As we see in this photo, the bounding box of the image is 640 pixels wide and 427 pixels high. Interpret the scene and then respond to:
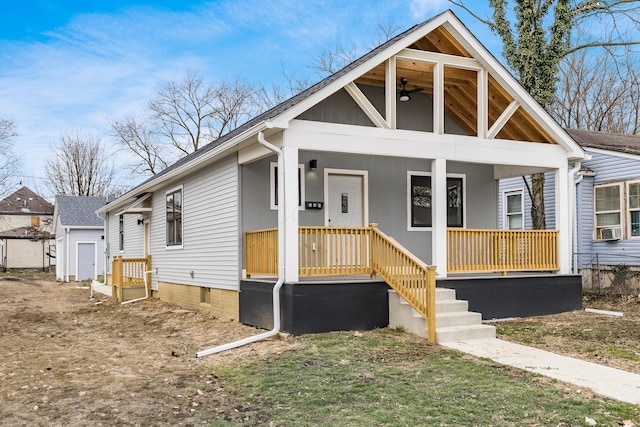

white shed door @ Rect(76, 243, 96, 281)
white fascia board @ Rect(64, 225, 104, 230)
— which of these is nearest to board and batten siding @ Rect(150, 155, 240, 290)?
white fascia board @ Rect(64, 225, 104, 230)

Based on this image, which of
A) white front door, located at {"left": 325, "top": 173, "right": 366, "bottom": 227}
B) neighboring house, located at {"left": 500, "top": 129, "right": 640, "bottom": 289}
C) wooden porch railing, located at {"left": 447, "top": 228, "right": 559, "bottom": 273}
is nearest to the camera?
wooden porch railing, located at {"left": 447, "top": 228, "right": 559, "bottom": 273}

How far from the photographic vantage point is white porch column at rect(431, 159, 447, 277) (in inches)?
426

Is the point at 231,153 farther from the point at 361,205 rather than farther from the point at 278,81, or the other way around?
the point at 278,81

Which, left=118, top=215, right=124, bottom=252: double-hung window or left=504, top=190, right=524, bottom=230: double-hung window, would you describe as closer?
left=504, top=190, right=524, bottom=230: double-hung window

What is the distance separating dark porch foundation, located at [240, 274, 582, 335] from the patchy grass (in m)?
1.05

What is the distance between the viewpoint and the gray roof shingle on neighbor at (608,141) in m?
16.7

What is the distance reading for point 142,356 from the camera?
8805 mm

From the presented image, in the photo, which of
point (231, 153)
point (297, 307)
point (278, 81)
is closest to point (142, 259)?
point (231, 153)

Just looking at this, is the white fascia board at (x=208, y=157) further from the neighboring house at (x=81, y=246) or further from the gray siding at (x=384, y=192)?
the neighboring house at (x=81, y=246)

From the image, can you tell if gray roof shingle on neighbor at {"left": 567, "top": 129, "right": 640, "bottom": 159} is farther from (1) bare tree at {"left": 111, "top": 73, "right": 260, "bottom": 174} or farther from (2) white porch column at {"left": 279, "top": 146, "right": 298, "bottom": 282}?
(1) bare tree at {"left": 111, "top": 73, "right": 260, "bottom": 174}

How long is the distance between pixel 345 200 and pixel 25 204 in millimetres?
41497

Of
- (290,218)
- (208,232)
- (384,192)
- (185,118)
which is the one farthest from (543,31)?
(185,118)

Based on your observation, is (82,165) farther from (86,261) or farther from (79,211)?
(86,261)

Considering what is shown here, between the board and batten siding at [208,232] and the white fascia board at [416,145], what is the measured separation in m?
2.10
